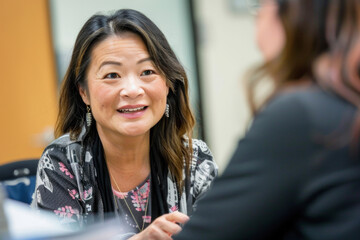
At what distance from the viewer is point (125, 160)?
1.76 meters

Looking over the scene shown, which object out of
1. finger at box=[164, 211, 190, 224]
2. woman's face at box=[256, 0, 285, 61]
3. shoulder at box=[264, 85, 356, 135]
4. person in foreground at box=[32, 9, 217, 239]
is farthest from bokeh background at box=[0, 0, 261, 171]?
shoulder at box=[264, 85, 356, 135]

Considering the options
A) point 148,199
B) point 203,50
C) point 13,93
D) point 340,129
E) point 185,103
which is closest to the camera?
point 340,129

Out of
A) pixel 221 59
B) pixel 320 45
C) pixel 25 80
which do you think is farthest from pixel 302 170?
pixel 221 59

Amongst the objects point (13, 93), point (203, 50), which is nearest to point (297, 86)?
point (13, 93)

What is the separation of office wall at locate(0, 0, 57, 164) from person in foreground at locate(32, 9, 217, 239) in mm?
1468

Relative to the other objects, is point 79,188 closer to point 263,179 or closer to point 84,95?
point 84,95

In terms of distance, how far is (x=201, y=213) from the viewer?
86 cm

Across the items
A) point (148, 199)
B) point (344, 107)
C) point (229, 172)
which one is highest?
point (344, 107)

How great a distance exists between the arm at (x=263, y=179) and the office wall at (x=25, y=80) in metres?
2.58

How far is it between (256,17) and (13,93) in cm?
253

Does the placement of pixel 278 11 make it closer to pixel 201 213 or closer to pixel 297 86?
pixel 297 86

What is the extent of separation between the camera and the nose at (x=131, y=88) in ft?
5.30

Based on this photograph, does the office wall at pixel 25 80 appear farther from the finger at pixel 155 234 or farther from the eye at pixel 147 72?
the finger at pixel 155 234

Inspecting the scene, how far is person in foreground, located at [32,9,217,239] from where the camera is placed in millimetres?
1616
